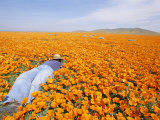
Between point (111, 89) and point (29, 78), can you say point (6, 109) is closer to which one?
point (29, 78)

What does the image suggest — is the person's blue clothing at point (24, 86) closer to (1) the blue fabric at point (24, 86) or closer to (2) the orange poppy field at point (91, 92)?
(1) the blue fabric at point (24, 86)

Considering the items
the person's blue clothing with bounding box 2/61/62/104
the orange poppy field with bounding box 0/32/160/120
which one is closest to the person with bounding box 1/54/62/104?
the person's blue clothing with bounding box 2/61/62/104

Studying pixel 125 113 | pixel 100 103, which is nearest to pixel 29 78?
pixel 100 103

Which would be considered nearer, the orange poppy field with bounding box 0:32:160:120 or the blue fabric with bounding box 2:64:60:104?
the orange poppy field with bounding box 0:32:160:120

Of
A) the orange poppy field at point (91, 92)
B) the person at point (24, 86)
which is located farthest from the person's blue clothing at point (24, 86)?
the orange poppy field at point (91, 92)

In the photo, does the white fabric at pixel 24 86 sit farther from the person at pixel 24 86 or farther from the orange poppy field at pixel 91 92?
the orange poppy field at pixel 91 92

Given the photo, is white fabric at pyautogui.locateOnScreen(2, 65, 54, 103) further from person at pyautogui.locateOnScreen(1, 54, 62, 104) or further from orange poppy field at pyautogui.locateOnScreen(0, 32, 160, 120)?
orange poppy field at pyautogui.locateOnScreen(0, 32, 160, 120)

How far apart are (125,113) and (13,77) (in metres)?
4.33

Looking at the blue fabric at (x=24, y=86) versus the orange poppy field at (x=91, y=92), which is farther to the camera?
the blue fabric at (x=24, y=86)

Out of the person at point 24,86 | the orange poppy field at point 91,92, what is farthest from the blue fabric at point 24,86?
the orange poppy field at point 91,92

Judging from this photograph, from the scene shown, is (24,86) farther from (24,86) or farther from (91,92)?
(91,92)

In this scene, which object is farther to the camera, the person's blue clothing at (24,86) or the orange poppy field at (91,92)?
the person's blue clothing at (24,86)

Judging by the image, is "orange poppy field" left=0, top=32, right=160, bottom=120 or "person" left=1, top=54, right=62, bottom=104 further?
"person" left=1, top=54, right=62, bottom=104

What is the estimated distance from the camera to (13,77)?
4.00 metres
